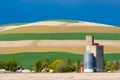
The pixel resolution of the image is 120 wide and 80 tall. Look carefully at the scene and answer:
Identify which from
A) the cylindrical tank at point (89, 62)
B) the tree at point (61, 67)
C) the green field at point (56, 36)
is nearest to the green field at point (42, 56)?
the tree at point (61, 67)

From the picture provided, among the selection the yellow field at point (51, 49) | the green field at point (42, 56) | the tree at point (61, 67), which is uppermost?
the yellow field at point (51, 49)

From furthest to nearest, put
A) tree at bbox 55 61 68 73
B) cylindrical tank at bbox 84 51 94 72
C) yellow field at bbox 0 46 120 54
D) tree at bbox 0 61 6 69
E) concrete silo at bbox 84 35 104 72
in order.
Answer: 1. yellow field at bbox 0 46 120 54
2. tree at bbox 0 61 6 69
3. concrete silo at bbox 84 35 104 72
4. cylindrical tank at bbox 84 51 94 72
5. tree at bbox 55 61 68 73

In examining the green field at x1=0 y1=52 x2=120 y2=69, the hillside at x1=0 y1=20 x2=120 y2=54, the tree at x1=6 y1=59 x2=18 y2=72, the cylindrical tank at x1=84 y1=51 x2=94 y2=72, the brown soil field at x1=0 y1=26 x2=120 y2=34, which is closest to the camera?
the cylindrical tank at x1=84 y1=51 x2=94 y2=72

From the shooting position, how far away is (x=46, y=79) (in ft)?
212

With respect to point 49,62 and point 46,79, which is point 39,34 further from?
point 46,79

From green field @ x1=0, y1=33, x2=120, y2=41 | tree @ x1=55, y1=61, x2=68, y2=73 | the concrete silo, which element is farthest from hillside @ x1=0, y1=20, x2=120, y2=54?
tree @ x1=55, y1=61, x2=68, y2=73

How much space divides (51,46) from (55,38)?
451 inches

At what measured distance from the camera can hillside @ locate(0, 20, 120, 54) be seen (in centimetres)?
15788

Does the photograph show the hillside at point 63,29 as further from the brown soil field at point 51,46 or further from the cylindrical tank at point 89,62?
the cylindrical tank at point 89,62

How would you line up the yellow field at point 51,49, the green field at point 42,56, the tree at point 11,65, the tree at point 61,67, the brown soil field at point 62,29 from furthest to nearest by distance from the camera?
the brown soil field at point 62,29, the yellow field at point 51,49, the green field at point 42,56, the tree at point 11,65, the tree at point 61,67

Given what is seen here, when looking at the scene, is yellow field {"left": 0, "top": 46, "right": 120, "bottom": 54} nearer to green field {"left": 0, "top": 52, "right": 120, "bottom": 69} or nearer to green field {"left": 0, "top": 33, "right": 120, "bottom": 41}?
green field {"left": 0, "top": 52, "right": 120, "bottom": 69}

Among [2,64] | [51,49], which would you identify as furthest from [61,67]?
[51,49]

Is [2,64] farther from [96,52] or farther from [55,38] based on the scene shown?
[55,38]

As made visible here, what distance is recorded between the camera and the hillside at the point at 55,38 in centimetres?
15788
